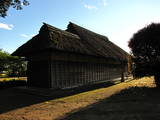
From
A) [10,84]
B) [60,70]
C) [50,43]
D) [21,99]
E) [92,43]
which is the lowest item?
[21,99]

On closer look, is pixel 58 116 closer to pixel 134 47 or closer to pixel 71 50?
pixel 71 50

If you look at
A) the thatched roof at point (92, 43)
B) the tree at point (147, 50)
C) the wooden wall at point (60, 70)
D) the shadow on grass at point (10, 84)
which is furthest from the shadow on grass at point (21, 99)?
the thatched roof at point (92, 43)

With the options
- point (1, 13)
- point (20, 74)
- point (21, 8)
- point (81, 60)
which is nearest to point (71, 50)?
point (81, 60)

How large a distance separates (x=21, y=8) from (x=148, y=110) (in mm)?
10825

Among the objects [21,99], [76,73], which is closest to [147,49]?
[76,73]

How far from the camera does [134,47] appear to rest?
12969mm

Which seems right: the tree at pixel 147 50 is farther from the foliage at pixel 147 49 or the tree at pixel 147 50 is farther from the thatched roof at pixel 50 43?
the thatched roof at pixel 50 43

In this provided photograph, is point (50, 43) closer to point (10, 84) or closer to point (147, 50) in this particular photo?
point (10, 84)

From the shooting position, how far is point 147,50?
1235 cm

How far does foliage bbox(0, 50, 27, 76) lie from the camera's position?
126ft

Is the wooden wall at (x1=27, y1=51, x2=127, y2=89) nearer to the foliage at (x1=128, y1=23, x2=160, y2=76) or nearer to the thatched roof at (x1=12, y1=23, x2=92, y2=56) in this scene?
the thatched roof at (x1=12, y1=23, x2=92, y2=56)

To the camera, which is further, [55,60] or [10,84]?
[10,84]

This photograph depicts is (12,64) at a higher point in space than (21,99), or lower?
higher

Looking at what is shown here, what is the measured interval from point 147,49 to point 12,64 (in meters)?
36.5
